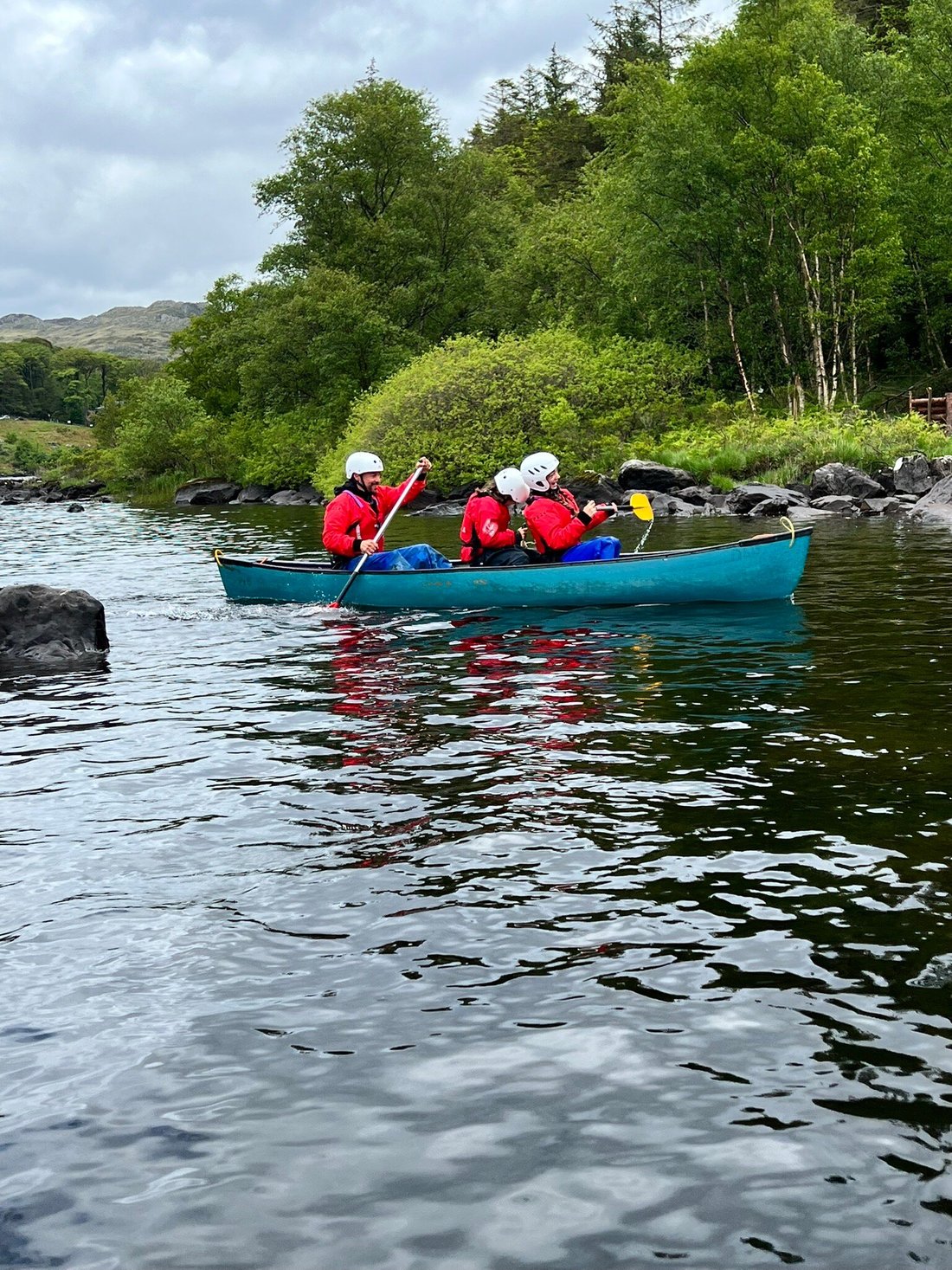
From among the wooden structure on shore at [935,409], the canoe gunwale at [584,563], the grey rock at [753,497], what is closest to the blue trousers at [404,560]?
the canoe gunwale at [584,563]

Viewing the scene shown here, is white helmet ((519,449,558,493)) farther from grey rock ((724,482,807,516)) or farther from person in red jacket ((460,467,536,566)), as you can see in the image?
grey rock ((724,482,807,516))

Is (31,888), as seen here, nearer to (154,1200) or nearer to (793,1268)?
(154,1200)

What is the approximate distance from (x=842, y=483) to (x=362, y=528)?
16.4m

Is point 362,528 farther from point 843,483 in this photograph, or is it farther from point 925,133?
point 925,133

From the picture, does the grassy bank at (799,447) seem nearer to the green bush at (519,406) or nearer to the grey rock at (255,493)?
the green bush at (519,406)

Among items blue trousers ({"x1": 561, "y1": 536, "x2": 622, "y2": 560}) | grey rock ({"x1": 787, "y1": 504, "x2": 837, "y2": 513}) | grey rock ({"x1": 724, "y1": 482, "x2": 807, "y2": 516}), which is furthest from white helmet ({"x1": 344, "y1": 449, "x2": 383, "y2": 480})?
grey rock ({"x1": 724, "y1": 482, "x2": 807, "y2": 516})

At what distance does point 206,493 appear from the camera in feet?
174

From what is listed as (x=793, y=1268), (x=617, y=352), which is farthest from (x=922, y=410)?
(x=793, y=1268)

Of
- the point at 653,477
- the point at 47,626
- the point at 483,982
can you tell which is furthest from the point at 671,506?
the point at 483,982

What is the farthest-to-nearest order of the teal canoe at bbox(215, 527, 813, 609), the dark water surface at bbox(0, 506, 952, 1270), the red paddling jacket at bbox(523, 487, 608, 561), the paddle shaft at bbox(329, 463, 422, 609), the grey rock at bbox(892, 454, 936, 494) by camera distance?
the grey rock at bbox(892, 454, 936, 494), the paddle shaft at bbox(329, 463, 422, 609), the red paddling jacket at bbox(523, 487, 608, 561), the teal canoe at bbox(215, 527, 813, 609), the dark water surface at bbox(0, 506, 952, 1270)

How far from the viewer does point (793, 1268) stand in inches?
117

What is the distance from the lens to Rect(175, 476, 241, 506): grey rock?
2082 inches

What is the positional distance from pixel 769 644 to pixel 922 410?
29.4m

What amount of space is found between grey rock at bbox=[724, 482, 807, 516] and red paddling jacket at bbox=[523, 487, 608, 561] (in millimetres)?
12951
